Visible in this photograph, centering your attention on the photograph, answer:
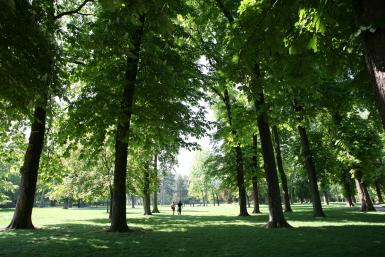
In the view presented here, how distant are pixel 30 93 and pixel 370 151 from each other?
25788 mm

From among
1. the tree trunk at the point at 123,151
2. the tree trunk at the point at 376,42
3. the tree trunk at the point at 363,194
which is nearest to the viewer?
the tree trunk at the point at 376,42

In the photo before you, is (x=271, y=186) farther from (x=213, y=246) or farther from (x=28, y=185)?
(x=28, y=185)

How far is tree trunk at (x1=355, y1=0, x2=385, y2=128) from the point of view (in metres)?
4.23

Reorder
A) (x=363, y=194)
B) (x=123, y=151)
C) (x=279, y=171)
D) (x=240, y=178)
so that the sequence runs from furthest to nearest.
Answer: (x=279, y=171), (x=240, y=178), (x=363, y=194), (x=123, y=151)

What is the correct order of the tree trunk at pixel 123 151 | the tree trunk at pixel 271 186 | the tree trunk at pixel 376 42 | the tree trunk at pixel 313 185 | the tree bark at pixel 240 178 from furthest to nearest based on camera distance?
1. the tree bark at pixel 240 178
2. the tree trunk at pixel 313 185
3. the tree trunk at pixel 271 186
4. the tree trunk at pixel 123 151
5. the tree trunk at pixel 376 42

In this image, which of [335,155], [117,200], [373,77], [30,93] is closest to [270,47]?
[373,77]

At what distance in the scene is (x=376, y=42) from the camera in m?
4.32

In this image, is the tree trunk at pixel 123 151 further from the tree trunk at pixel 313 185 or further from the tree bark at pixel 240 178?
the tree trunk at pixel 313 185

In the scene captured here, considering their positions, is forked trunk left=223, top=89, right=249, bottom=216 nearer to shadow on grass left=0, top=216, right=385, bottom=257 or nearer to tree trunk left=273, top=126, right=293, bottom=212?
tree trunk left=273, top=126, right=293, bottom=212

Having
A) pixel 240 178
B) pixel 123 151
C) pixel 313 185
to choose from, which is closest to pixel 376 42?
pixel 123 151

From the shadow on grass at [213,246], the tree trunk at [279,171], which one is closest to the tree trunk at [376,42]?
the shadow on grass at [213,246]

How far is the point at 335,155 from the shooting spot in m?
27.0

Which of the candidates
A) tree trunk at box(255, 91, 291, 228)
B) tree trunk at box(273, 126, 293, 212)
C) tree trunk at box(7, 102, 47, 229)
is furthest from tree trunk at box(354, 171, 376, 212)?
tree trunk at box(7, 102, 47, 229)

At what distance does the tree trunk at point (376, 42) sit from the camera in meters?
4.23
